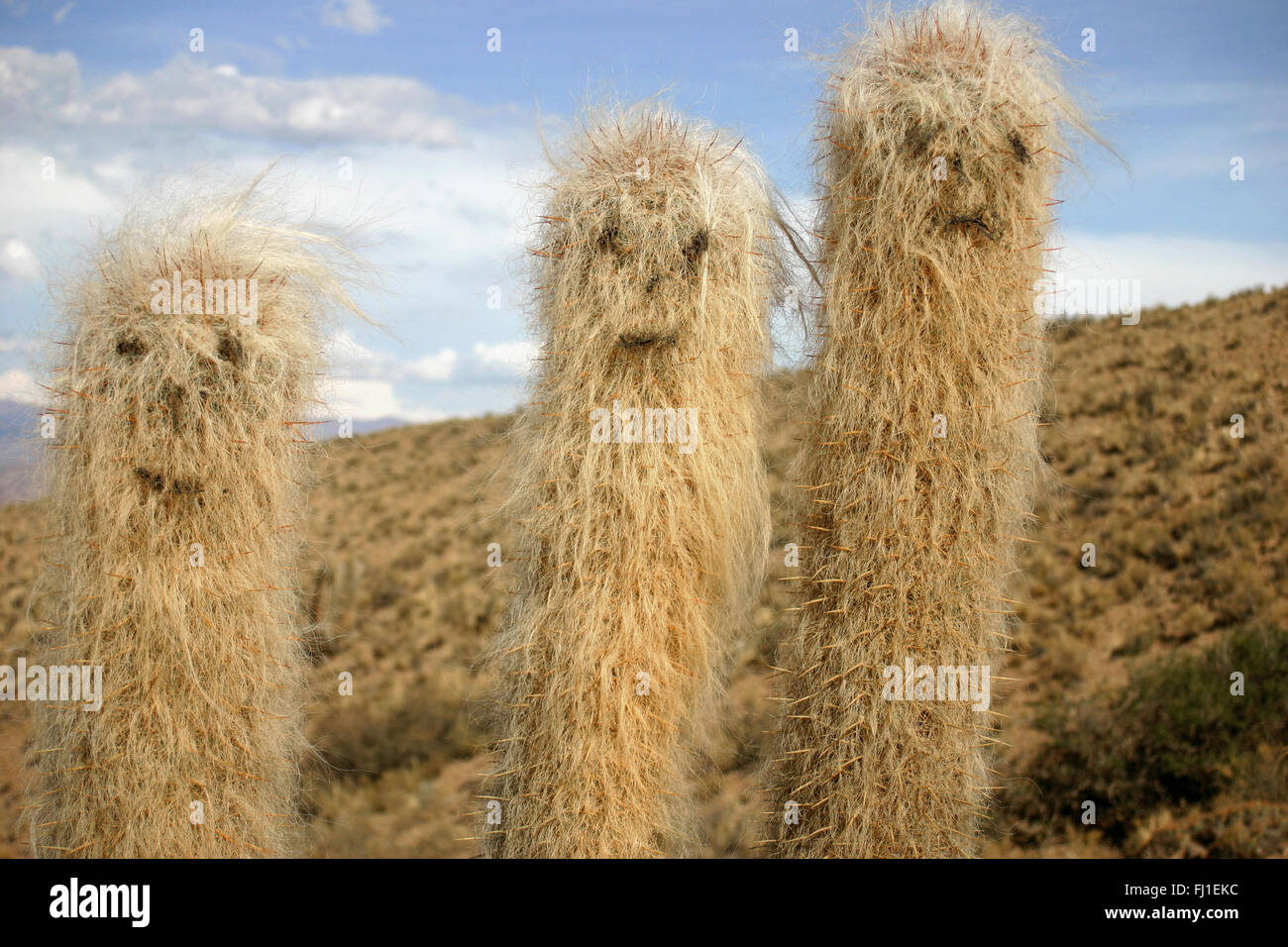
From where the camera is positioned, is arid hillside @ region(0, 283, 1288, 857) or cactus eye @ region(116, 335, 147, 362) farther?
arid hillside @ region(0, 283, 1288, 857)

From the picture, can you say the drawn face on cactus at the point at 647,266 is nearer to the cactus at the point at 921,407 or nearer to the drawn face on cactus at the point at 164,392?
the cactus at the point at 921,407

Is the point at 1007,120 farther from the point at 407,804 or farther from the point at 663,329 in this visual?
the point at 407,804

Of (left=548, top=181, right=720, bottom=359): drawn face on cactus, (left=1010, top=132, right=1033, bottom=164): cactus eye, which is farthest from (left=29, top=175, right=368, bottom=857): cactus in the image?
(left=1010, top=132, right=1033, bottom=164): cactus eye

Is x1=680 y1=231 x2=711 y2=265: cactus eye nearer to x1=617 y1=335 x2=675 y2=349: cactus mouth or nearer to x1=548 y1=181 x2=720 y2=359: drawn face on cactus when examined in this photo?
x1=548 y1=181 x2=720 y2=359: drawn face on cactus

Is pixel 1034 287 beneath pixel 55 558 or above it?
above

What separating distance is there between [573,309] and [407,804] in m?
7.25

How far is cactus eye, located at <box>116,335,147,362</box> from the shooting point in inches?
151

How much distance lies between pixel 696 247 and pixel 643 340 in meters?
0.52

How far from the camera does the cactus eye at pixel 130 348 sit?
3848mm

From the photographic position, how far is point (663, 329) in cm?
382

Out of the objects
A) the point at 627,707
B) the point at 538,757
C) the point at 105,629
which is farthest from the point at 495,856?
the point at 105,629

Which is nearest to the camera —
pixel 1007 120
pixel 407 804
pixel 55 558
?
pixel 1007 120

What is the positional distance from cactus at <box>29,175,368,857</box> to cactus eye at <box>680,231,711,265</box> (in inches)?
79.5
